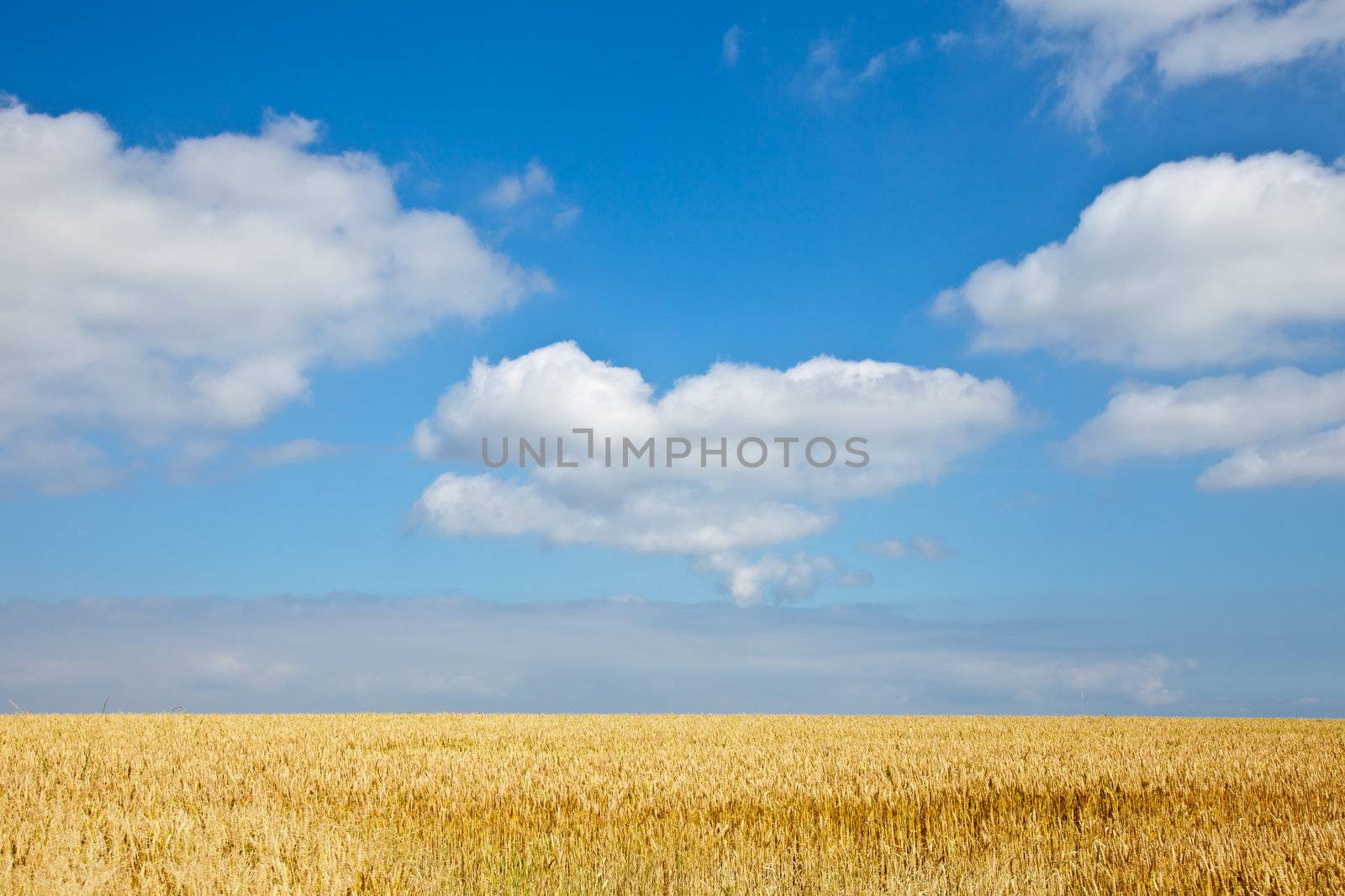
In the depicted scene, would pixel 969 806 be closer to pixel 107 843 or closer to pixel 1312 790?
pixel 1312 790

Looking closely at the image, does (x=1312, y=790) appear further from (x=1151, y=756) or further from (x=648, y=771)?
(x=648, y=771)

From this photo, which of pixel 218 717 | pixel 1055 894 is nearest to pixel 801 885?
pixel 1055 894

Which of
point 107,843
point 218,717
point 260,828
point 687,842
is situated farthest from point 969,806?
point 218,717

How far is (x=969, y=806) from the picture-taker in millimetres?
9109

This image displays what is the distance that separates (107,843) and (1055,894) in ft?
23.1

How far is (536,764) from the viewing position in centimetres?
1136

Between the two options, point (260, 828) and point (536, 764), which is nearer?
point (260, 828)

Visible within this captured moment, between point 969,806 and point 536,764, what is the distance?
5.04 m

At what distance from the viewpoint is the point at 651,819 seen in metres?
7.93

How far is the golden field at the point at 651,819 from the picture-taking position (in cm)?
641

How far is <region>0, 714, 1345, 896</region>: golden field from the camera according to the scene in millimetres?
6410

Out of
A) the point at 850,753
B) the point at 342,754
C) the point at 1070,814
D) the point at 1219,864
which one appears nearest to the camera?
the point at 1219,864

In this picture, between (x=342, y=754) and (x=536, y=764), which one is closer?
(x=536, y=764)

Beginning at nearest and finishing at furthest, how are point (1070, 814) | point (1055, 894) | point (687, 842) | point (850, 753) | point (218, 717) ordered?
point (1055, 894) < point (687, 842) < point (1070, 814) < point (850, 753) < point (218, 717)
